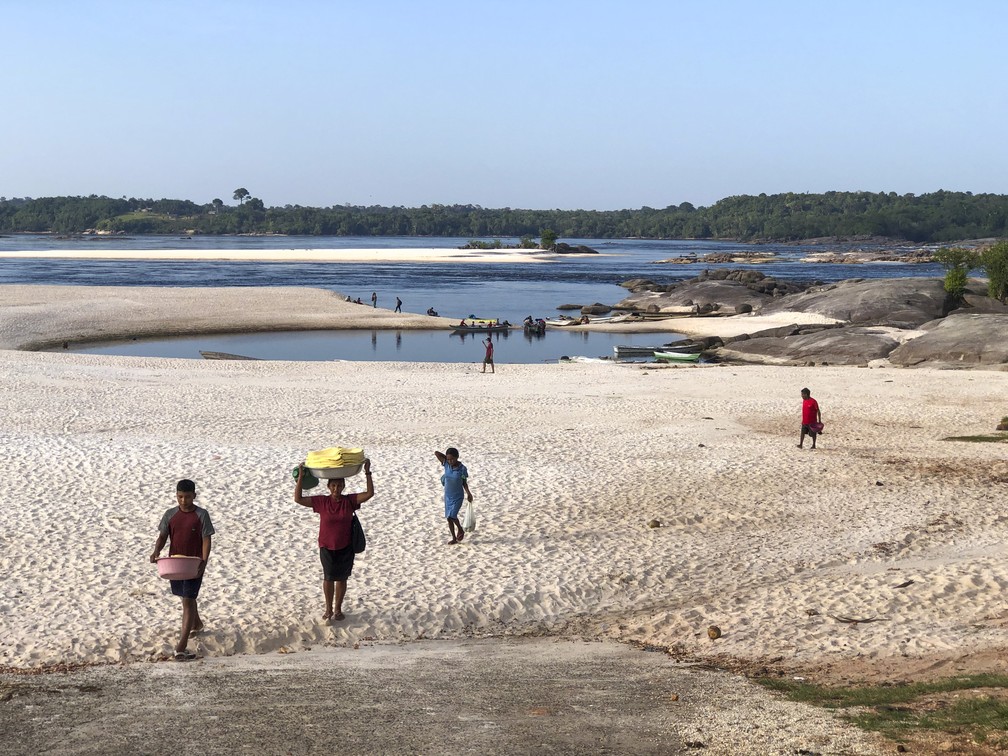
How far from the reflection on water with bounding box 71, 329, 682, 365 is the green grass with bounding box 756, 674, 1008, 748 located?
34.0m

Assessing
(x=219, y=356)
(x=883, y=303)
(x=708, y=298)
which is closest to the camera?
(x=219, y=356)

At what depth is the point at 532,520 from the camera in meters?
15.9

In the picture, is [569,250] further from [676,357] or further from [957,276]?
[676,357]

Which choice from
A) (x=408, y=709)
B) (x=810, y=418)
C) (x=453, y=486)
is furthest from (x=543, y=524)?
(x=810, y=418)

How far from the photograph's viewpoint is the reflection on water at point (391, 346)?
1788 inches

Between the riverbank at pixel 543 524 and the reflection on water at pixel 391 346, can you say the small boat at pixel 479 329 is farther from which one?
the riverbank at pixel 543 524

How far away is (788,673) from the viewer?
988cm

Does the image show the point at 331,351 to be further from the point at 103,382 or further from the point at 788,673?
the point at 788,673

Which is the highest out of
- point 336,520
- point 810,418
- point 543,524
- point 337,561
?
point 336,520

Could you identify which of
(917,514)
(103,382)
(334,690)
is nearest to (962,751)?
(334,690)

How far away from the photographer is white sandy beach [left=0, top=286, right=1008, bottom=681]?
11406 mm

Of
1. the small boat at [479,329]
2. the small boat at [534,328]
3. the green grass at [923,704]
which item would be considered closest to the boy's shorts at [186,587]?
the green grass at [923,704]

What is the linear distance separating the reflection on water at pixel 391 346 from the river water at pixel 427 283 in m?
0.05

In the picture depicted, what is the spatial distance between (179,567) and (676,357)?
34.1 metres
